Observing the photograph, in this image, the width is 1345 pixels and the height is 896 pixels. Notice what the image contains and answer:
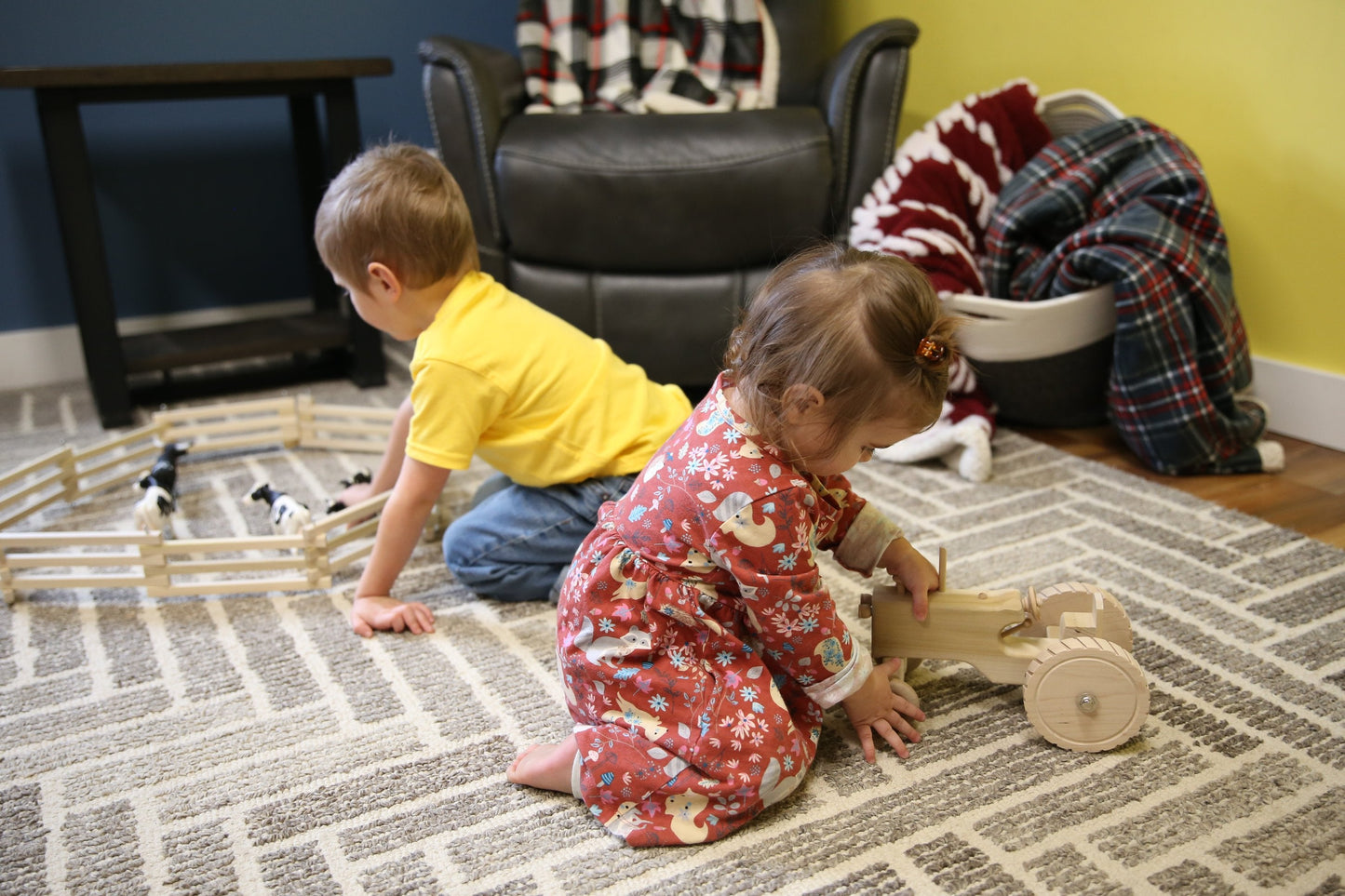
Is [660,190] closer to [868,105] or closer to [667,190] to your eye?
[667,190]

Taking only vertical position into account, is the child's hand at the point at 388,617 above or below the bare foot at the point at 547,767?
below

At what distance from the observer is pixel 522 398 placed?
3.99ft

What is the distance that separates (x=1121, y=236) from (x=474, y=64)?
1.12 m

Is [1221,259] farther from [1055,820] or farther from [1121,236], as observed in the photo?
[1055,820]

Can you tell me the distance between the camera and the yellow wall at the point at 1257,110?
1.62m

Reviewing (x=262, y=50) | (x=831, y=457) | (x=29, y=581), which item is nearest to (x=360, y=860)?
(x=831, y=457)

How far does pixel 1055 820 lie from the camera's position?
2.91 feet

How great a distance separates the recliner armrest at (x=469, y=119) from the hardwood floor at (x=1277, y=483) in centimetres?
102

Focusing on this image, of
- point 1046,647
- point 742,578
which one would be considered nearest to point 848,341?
point 742,578

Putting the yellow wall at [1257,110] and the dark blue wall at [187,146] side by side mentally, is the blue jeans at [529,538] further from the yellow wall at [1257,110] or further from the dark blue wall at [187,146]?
the dark blue wall at [187,146]

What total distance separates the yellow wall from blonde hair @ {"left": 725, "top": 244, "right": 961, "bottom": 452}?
44.7 inches

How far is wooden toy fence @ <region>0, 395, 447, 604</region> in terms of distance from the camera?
4.16 feet

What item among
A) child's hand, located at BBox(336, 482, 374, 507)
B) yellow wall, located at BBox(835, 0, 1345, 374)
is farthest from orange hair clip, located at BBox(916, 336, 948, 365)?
yellow wall, located at BBox(835, 0, 1345, 374)

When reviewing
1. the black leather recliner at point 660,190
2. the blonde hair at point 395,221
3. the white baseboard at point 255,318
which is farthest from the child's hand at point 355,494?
the white baseboard at point 255,318
